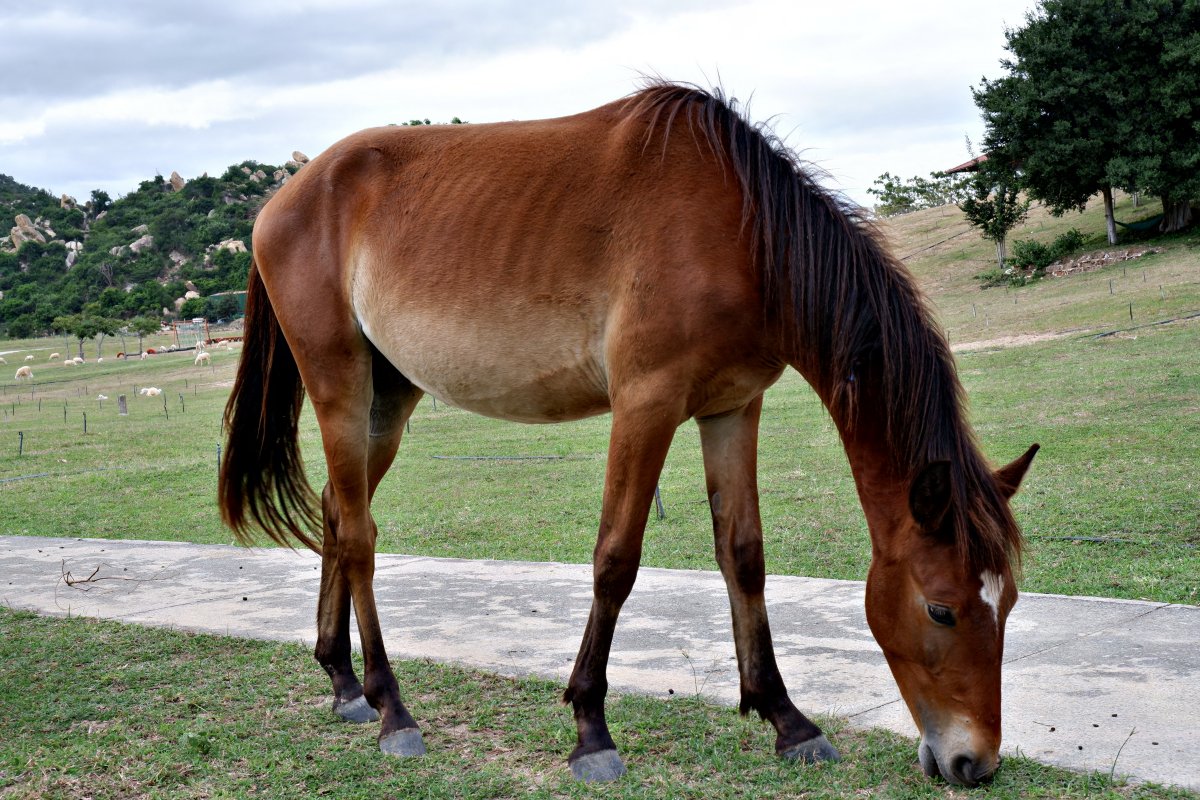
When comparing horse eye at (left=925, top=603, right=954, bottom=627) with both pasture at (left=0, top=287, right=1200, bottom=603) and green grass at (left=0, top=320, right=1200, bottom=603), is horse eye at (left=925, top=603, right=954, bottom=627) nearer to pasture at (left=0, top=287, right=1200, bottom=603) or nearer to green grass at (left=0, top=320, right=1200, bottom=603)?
green grass at (left=0, top=320, right=1200, bottom=603)

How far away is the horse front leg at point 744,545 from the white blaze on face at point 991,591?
85 centimetres

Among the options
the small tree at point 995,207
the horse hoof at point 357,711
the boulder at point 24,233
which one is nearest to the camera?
the horse hoof at point 357,711

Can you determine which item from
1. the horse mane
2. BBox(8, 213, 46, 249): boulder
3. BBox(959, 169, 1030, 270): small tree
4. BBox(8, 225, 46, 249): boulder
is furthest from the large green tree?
BBox(8, 225, 46, 249): boulder

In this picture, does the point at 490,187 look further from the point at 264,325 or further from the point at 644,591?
the point at 644,591

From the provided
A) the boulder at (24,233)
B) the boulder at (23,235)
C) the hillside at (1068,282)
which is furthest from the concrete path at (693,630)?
the boulder at (23,235)

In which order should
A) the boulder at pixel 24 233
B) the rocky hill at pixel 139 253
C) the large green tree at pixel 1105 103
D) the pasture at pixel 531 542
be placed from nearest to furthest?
1. the pasture at pixel 531 542
2. the large green tree at pixel 1105 103
3. the rocky hill at pixel 139 253
4. the boulder at pixel 24 233

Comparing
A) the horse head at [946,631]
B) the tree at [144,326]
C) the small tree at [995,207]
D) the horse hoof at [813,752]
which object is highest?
the small tree at [995,207]

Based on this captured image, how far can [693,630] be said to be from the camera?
467 cm

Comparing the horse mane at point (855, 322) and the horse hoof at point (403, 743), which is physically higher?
the horse mane at point (855, 322)

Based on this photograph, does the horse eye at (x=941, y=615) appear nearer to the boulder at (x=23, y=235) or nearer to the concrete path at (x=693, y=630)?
the concrete path at (x=693, y=630)

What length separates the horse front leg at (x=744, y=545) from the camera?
11.4 feet

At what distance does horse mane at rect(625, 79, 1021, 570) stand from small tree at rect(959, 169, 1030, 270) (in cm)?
3250

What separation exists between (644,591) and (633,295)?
2532 millimetres

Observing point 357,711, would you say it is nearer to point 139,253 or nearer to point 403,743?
point 403,743
